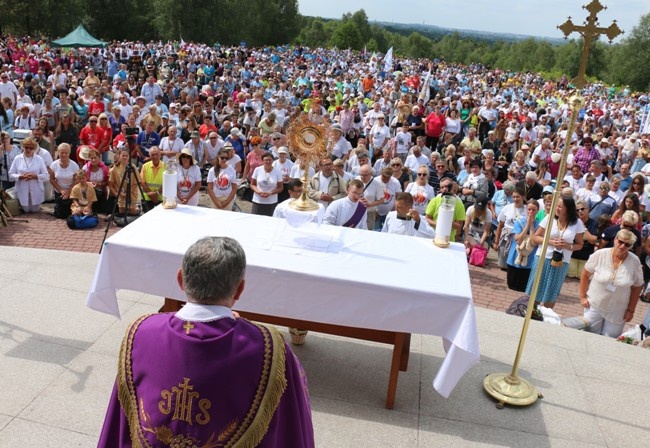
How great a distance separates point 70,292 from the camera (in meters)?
5.59

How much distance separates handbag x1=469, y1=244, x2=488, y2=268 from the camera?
27.9 ft

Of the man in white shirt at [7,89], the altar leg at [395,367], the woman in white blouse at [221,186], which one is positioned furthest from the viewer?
the man in white shirt at [7,89]

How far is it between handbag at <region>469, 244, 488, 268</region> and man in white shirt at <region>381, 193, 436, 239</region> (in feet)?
7.03

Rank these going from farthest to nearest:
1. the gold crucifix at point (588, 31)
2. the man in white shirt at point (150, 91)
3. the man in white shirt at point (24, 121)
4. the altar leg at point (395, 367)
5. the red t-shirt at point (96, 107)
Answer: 1. the man in white shirt at point (150, 91)
2. the red t-shirt at point (96, 107)
3. the man in white shirt at point (24, 121)
4. the altar leg at point (395, 367)
5. the gold crucifix at point (588, 31)

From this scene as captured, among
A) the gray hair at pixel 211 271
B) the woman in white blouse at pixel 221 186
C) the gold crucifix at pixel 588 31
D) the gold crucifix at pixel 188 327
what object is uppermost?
the gold crucifix at pixel 588 31

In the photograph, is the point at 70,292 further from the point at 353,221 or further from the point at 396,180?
the point at 396,180

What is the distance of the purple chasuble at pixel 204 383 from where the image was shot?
210 cm

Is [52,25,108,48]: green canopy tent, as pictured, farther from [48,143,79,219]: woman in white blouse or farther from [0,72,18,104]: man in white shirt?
[48,143,79,219]: woman in white blouse

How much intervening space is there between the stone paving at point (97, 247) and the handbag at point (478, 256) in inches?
3.4

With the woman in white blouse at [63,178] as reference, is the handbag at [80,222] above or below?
below

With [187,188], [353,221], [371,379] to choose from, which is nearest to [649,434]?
[371,379]

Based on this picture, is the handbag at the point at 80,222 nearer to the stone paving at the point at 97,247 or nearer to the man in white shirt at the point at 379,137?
the stone paving at the point at 97,247

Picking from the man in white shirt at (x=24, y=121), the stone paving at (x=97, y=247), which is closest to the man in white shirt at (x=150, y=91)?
the man in white shirt at (x=24, y=121)

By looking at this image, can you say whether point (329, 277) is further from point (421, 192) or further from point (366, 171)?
point (421, 192)
